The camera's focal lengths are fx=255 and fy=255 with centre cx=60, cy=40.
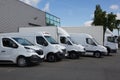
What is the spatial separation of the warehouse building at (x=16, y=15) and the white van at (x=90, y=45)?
947 cm

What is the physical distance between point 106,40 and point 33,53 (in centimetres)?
1437

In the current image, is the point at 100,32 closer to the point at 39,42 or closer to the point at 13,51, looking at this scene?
the point at 39,42

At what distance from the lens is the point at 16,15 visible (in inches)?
1305

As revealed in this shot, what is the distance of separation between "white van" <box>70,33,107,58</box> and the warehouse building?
947 centimetres

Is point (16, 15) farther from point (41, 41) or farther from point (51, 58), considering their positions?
point (51, 58)

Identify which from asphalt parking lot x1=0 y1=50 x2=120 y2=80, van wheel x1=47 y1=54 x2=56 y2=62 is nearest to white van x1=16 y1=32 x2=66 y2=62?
van wheel x1=47 y1=54 x2=56 y2=62

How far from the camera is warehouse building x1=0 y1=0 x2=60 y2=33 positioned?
98.5 feet

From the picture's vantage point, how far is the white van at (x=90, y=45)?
2450 centimetres

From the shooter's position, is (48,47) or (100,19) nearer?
(48,47)

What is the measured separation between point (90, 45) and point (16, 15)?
12560 millimetres

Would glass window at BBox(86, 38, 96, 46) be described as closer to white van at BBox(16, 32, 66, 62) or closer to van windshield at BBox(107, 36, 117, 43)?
van windshield at BBox(107, 36, 117, 43)

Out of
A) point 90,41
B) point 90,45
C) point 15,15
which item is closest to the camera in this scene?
point 90,45

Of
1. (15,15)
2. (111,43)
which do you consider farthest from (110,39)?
(15,15)

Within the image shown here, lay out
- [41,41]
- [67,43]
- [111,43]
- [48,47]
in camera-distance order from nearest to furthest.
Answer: [48,47] → [41,41] → [67,43] → [111,43]
